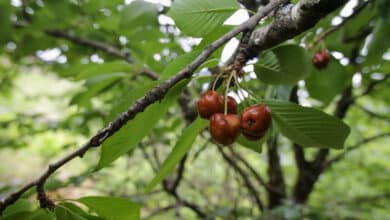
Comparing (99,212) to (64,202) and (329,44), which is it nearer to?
(64,202)

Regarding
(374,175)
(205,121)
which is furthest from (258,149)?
(374,175)

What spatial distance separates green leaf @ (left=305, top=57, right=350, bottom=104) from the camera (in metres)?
1.19

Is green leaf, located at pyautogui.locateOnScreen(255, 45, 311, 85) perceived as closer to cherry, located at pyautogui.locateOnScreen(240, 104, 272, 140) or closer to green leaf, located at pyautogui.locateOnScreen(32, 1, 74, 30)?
cherry, located at pyautogui.locateOnScreen(240, 104, 272, 140)

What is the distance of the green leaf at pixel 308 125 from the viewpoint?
28.2 inches

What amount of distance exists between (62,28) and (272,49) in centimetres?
135

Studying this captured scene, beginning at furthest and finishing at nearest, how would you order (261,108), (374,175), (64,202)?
1. (374,175)
2. (64,202)
3. (261,108)

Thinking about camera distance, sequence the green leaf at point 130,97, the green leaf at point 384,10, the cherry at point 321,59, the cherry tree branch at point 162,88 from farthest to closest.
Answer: the cherry at point 321,59 → the green leaf at point 130,97 → the cherry tree branch at point 162,88 → the green leaf at point 384,10

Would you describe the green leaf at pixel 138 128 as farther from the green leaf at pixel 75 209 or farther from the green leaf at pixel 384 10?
the green leaf at pixel 384 10

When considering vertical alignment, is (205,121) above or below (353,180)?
above

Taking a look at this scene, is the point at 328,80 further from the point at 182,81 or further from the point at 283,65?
the point at 182,81

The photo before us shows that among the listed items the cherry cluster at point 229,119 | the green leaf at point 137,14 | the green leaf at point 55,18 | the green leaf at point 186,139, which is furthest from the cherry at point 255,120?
the green leaf at point 55,18

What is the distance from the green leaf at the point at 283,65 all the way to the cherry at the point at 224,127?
11 centimetres

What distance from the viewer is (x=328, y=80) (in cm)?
120

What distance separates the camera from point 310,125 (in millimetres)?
734
